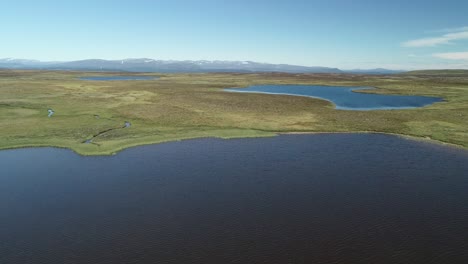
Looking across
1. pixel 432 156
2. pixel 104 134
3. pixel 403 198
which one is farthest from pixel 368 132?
pixel 104 134

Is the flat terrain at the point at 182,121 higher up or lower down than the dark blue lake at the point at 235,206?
higher up

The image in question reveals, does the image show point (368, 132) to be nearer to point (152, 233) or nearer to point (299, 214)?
point (299, 214)

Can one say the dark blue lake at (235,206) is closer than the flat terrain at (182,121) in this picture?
Yes

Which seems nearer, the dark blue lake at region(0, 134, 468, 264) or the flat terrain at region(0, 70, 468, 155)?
the dark blue lake at region(0, 134, 468, 264)

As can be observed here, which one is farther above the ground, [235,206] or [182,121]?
[182,121]

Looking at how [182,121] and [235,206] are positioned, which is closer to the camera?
[235,206]

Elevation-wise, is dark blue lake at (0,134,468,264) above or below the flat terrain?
below

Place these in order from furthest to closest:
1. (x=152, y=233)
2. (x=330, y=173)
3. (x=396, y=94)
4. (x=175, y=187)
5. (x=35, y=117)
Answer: (x=396, y=94) < (x=35, y=117) < (x=330, y=173) < (x=175, y=187) < (x=152, y=233)

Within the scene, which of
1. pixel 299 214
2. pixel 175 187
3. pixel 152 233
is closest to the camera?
pixel 152 233
